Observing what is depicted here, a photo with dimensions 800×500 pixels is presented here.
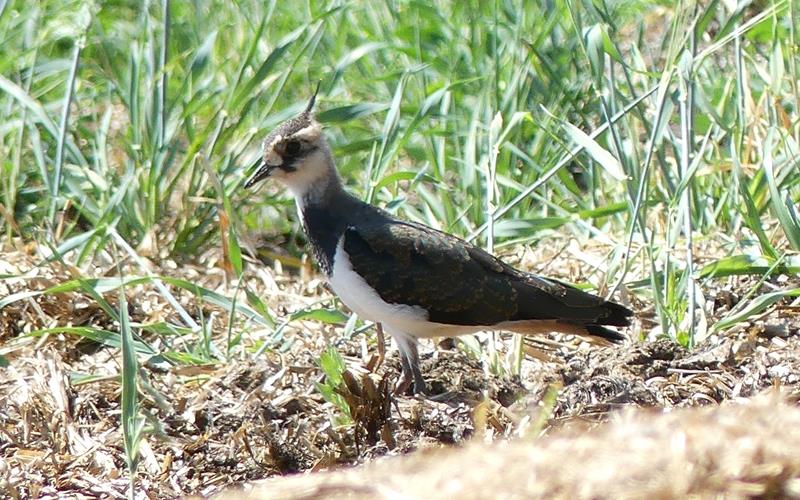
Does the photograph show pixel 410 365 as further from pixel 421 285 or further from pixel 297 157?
pixel 297 157

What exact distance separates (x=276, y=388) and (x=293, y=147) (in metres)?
1.07

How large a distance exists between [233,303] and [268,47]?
2.59 meters

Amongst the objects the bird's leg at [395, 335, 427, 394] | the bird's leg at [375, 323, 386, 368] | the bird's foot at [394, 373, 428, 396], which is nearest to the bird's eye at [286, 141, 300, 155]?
the bird's leg at [375, 323, 386, 368]

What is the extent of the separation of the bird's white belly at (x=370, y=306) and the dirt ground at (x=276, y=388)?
0.15 m

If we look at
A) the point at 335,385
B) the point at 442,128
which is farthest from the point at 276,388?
the point at 442,128

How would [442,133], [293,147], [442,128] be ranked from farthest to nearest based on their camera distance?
[442,128], [442,133], [293,147]

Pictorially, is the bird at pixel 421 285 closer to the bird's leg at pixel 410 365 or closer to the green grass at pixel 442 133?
the bird's leg at pixel 410 365

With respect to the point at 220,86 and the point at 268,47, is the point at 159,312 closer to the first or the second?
the point at 220,86

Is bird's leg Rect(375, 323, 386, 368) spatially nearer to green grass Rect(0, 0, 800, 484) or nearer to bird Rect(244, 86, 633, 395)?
bird Rect(244, 86, 633, 395)

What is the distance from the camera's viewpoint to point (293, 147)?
5.15 metres

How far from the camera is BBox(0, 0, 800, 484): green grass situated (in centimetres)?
486

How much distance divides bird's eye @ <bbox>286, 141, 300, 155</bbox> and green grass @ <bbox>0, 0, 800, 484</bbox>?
0.77 ft

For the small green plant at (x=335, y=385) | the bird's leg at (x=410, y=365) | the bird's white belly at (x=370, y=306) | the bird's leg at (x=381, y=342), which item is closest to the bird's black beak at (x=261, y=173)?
the bird's white belly at (x=370, y=306)

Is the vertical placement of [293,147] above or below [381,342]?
Answer: above
